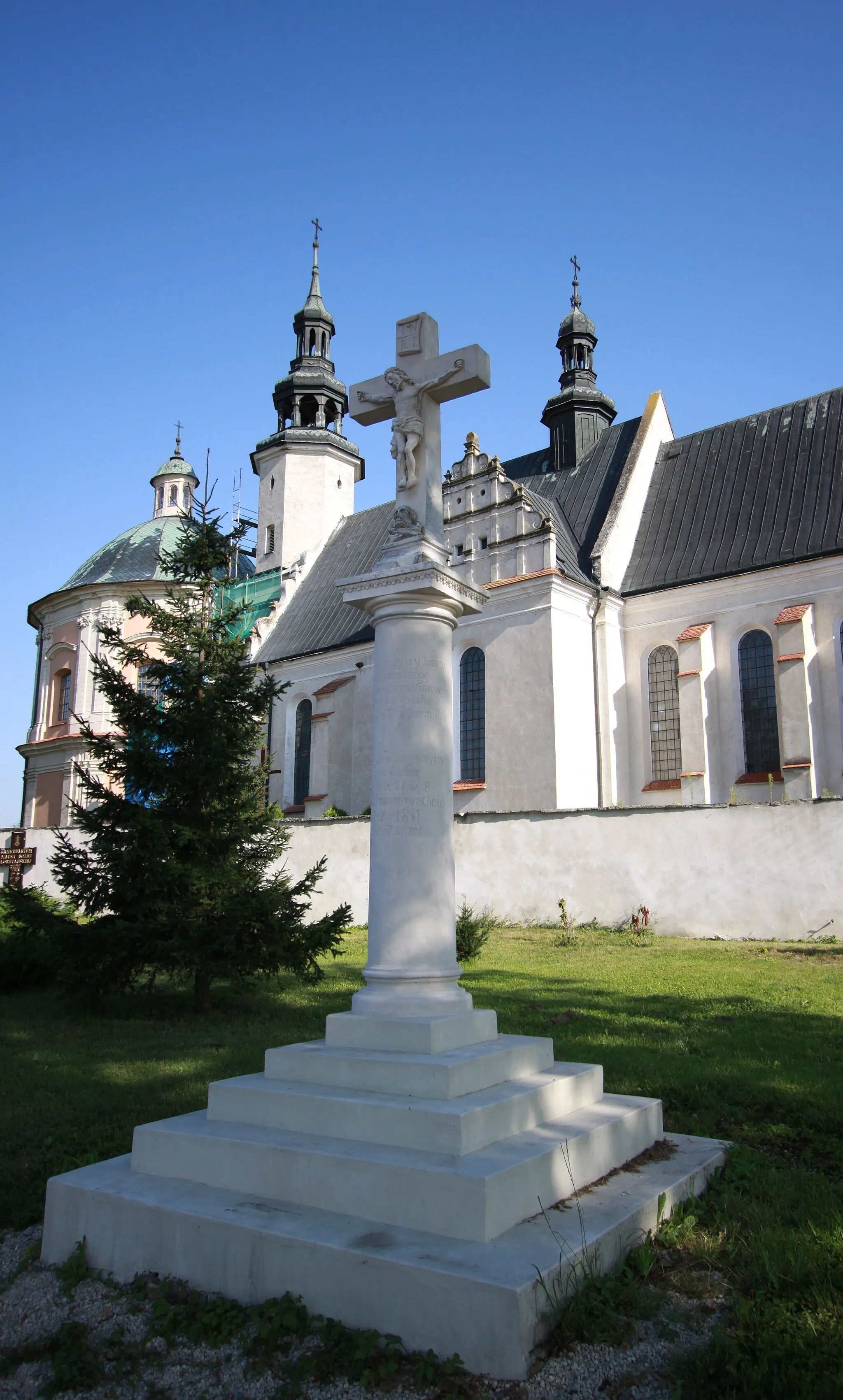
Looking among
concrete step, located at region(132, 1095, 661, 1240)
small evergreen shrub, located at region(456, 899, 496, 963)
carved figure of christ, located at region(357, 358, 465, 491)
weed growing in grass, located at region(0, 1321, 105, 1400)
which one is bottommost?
weed growing in grass, located at region(0, 1321, 105, 1400)

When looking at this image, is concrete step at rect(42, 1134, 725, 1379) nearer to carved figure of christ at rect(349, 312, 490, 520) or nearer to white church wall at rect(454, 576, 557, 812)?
carved figure of christ at rect(349, 312, 490, 520)

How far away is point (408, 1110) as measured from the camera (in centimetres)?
482

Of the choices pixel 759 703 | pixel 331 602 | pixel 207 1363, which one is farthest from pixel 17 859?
pixel 207 1363

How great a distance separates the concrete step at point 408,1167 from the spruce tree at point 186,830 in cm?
529

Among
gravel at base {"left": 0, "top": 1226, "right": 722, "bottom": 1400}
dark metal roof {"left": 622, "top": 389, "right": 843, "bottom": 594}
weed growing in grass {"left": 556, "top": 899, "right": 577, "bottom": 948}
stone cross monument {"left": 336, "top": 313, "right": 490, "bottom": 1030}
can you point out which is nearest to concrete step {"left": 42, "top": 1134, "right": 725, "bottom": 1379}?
gravel at base {"left": 0, "top": 1226, "right": 722, "bottom": 1400}

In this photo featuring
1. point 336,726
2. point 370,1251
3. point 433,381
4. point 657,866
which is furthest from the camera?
point 336,726

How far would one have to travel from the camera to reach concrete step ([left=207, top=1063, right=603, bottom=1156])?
4730mm

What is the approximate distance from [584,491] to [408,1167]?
82.9ft

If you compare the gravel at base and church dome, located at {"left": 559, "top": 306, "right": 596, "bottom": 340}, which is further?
church dome, located at {"left": 559, "top": 306, "right": 596, "bottom": 340}

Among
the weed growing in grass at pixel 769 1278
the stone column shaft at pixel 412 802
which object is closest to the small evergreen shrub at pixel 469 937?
the stone column shaft at pixel 412 802

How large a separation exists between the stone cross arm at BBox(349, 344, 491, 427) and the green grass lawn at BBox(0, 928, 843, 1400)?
5157 mm

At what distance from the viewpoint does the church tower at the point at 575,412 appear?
30344 mm

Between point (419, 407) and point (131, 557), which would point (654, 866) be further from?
point (131, 557)

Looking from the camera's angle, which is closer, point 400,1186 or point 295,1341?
point 295,1341
